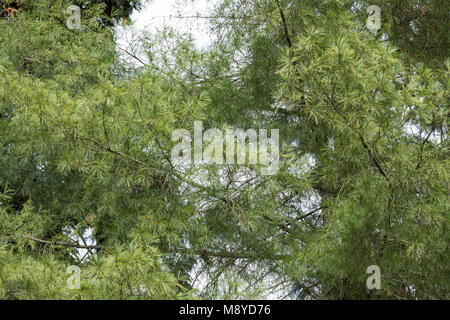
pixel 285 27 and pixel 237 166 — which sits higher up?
pixel 285 27

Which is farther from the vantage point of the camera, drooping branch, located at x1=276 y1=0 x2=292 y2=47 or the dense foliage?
drooping branch, located at x1=276 y1=0 x2=292 y2=47

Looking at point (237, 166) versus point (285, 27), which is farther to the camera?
point (285, 27)

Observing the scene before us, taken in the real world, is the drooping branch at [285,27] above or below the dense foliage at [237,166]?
above

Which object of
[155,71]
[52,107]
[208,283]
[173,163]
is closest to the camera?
[52,107]

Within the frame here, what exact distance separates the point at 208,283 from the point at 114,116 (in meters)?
1.29

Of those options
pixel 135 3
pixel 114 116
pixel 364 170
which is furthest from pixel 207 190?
pixel 135 3

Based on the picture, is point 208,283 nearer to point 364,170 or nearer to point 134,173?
point 134,173

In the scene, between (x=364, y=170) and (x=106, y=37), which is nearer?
(x=364, y=170)

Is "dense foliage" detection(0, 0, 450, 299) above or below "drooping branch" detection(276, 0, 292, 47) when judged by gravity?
below

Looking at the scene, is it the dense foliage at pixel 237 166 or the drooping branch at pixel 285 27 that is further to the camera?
the drooping branch at pixel 285 27

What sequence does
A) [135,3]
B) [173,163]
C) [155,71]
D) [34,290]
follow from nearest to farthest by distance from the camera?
[34,290] → [173,163] → [155,71] → [135,3]

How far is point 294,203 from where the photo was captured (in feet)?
12.2
